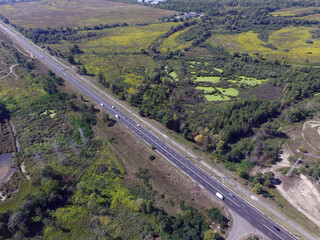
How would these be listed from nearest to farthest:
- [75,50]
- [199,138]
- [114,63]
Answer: [199,138], [114,63], [75,50]

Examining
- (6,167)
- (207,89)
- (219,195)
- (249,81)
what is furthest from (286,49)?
(6,167)

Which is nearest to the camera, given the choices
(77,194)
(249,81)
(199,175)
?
(77,194)

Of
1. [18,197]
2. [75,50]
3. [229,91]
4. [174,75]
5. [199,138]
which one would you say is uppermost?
[75,50]

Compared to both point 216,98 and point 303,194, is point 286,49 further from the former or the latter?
point 303,194

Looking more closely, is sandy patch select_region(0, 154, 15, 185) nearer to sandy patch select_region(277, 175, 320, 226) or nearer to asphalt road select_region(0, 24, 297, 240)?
asphalt road select_region(0, 24, 297, 240)

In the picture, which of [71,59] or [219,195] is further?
[71,59]

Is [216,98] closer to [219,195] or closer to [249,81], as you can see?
[249,81]

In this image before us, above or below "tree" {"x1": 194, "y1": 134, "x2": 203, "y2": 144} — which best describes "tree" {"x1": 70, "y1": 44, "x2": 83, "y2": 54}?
above

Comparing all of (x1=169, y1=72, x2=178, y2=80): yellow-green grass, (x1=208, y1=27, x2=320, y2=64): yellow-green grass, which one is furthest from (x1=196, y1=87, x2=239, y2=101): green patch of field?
(x1=208, y1=27, x2=320, y2=64): yellow-green grass

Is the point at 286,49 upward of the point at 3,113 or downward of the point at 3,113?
upward

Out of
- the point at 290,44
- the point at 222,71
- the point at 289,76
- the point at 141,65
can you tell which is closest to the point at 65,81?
the point at 141,65

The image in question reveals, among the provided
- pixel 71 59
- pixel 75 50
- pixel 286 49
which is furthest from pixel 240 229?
pixel 75 50
